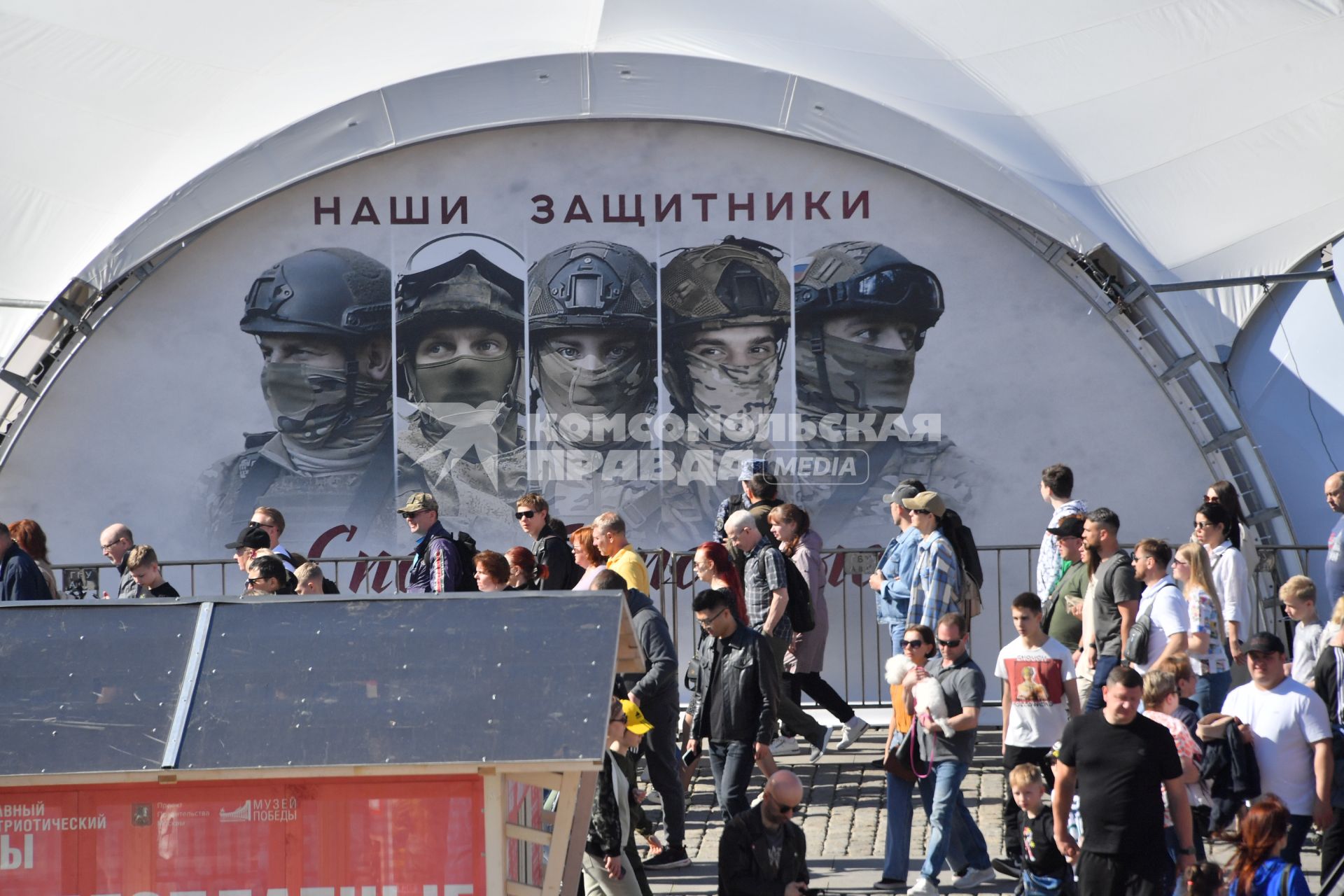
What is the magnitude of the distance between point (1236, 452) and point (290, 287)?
23.8ft

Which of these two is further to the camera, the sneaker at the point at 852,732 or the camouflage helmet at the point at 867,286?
the camouflage helmet at the point at 867,286

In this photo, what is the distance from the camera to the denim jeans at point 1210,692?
9.68 m

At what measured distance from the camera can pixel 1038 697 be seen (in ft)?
30.2

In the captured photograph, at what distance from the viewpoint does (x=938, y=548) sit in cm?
1052

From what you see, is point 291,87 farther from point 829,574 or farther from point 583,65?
point 829,574

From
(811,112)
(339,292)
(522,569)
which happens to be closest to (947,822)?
(522,569)

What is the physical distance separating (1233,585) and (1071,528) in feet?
3.24

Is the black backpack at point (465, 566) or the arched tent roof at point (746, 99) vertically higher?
the arched tent roof at point (746, 99)

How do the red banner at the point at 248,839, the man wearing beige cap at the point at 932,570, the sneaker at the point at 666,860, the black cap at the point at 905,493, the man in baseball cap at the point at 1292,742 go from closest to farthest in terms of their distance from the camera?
the red banner at the point at 248,839 → the man in baseball cap at the point at 1292,742 → the sneaker at the point at 666,860 → the man wearing beige cap at the point at 932,570 → the black cap at the point at 905,493

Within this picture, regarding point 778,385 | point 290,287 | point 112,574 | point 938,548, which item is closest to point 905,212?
point 778,385

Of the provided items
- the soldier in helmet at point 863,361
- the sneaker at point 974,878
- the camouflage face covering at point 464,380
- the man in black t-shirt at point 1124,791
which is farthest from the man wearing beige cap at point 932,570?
the camouflage face covering at point 464,380

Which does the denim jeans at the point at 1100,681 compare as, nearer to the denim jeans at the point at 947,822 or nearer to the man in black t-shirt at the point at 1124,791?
the denim jeans at the point at 947,822

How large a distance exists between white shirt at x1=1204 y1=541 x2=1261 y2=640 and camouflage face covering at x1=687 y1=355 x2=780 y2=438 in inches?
158

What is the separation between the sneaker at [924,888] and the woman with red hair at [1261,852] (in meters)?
1.83
